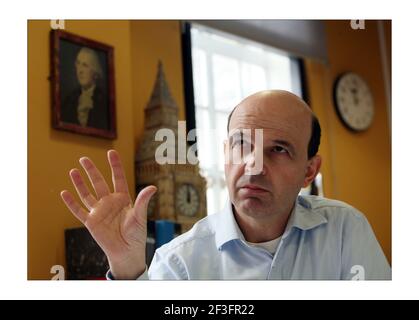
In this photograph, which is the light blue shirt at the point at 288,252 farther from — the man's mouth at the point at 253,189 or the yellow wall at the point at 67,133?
the yellow wall at the point at 67,133

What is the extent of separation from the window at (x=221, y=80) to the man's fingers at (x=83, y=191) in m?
0.28

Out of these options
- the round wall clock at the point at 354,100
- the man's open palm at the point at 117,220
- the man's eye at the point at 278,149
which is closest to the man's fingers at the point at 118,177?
the man's open palm at the point at 117,220

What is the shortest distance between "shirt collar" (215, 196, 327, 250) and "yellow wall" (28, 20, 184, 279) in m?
0.21

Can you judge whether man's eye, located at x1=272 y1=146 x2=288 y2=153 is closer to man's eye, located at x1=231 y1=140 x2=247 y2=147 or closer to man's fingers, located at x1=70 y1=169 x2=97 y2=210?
man's eye, located at x1=231 y1=140 x2=247 y2=147

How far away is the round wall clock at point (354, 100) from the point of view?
1.64 meters

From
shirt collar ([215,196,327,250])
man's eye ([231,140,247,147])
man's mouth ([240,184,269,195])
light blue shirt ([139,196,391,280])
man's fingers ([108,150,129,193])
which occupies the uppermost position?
man's eye ([231,140,247,147])

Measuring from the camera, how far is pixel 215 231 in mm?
1294

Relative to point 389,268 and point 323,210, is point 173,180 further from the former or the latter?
point 389,268

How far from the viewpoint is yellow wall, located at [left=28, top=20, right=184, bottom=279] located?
4.52 ft

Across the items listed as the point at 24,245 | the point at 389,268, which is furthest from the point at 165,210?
the point at 389,268

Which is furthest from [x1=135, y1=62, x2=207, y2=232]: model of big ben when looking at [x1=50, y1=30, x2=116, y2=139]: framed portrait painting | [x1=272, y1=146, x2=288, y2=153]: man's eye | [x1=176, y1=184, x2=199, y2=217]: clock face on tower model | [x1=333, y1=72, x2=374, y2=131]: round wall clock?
[x1=333, y1=72, x2=374, y2=131]: round wall clock

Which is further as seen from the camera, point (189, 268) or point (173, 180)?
point (173, 180)

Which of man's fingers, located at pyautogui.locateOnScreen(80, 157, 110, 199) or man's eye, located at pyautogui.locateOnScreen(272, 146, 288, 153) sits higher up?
man's eye, located at pyautogui.locateOnScreen(272, 146, 288, 153)

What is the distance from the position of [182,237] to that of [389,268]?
47 centimetres
